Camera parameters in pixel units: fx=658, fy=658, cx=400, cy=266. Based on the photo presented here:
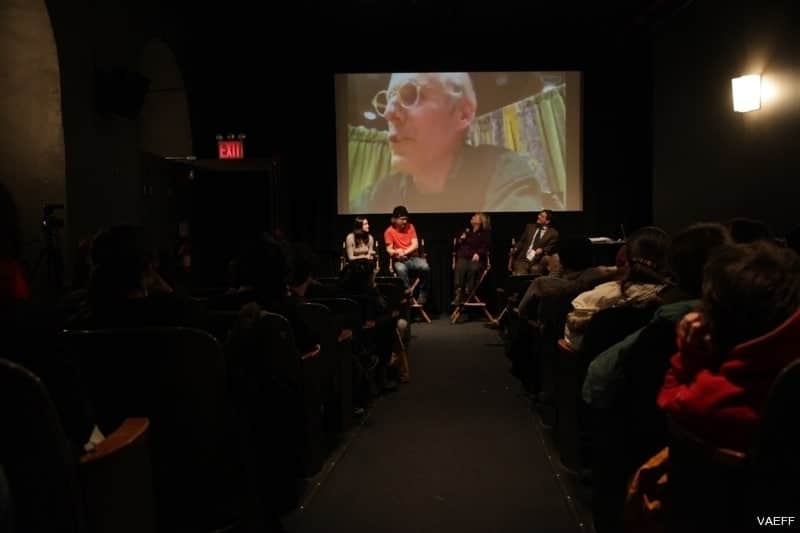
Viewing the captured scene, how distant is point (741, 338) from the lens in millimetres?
1436

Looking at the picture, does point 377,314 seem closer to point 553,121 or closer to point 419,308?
point 419,308

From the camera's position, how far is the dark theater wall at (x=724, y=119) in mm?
4617

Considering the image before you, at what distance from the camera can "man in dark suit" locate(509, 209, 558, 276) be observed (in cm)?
760

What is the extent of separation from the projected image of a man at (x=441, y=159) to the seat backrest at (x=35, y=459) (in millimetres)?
7484

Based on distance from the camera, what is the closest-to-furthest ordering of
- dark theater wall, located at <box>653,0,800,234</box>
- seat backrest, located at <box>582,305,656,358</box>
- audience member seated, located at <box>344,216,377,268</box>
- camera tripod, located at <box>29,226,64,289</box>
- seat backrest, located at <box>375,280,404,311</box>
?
seat backrest, located at <box>582,305,656,358</box>, camera tripod, located at <box>29,226,64,289</box>, dark theater wall, located at <box>653,0,800,234</box>, seat backrest, located at <box>375,280,404,311</box>, audience member seated, located at <box>344,216,377,268</box>

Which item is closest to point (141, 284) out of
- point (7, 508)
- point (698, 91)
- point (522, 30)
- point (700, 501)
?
point (7, 508)

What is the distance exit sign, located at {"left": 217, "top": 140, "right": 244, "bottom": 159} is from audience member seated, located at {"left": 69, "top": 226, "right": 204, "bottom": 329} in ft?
18.2

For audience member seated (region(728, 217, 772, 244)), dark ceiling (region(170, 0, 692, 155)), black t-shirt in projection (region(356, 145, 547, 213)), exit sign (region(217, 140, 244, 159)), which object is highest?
dark ceiling (region(170, 0, 692, 155))

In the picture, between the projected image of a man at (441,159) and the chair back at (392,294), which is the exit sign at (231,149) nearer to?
the projected image of a man at (441,159)

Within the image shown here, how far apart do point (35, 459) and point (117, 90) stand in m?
4.63

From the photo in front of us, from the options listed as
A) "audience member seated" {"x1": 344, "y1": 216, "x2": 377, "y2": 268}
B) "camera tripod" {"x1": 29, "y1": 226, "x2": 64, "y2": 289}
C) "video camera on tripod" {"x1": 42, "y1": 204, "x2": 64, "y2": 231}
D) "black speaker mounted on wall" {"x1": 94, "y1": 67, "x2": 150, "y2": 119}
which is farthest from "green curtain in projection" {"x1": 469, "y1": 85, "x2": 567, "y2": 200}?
"camera tripod" {"x1": 29, "y1": 226, "x2": 64, "y2": 289}

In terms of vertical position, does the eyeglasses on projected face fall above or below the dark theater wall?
above

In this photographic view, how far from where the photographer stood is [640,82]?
28.2 feet

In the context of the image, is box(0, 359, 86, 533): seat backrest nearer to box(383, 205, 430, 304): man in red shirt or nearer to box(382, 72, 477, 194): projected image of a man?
box(383, 205, 430, 304): man in red shirt
